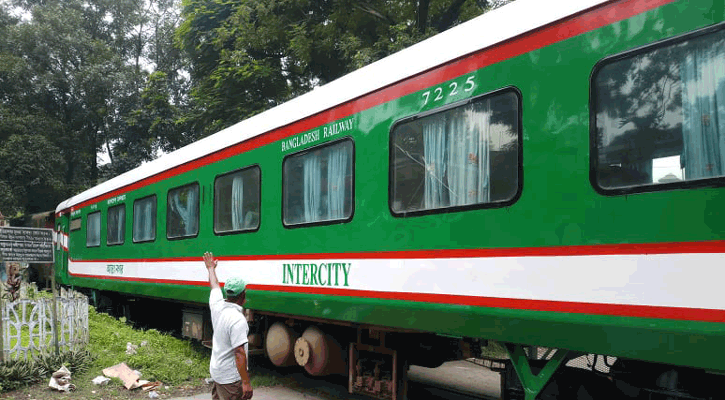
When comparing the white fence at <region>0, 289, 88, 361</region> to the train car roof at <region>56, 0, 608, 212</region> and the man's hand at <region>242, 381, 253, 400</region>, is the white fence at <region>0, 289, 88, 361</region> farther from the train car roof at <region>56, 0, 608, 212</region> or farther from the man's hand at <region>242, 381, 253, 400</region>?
the man's hand at <region>242, 381, 253, 400</region>

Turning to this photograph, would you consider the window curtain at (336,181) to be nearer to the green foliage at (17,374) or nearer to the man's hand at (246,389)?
the man's hand at (246,389)

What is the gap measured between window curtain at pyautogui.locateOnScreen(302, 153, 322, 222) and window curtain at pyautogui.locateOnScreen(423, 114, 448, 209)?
1.57 m

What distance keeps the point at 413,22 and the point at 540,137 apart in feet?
36.9

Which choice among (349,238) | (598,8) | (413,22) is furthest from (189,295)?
(413,22)

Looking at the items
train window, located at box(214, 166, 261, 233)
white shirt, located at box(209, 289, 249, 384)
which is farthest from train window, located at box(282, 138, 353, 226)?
white shirt, located at box(209, 289, 249, 384)

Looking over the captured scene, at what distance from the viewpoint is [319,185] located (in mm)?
6309

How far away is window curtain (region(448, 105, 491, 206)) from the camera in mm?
4523

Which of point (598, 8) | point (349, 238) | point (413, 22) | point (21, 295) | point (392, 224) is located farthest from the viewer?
point (413, 22)

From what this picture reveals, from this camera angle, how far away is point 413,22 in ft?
48.3

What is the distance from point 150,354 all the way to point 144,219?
302cm

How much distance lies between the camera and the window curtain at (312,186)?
20.7ft

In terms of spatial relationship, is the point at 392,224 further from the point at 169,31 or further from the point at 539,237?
the point at 169,31

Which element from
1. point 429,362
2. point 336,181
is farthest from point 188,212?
point 429,362

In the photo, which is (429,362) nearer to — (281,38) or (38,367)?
(38,367)
